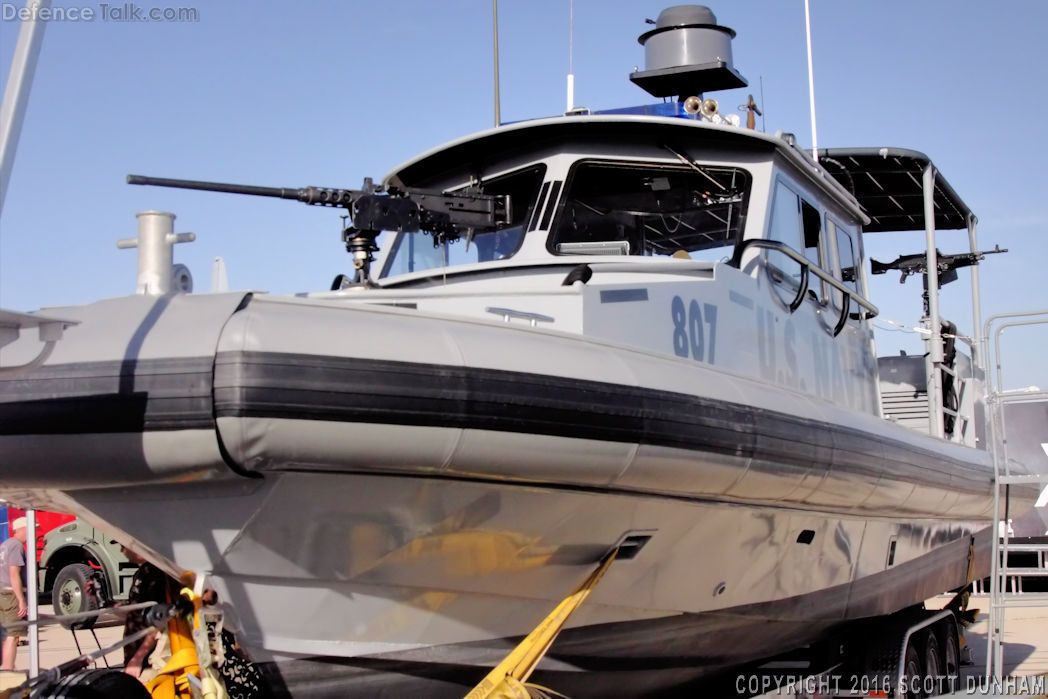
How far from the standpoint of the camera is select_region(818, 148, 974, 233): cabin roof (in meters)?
7.95

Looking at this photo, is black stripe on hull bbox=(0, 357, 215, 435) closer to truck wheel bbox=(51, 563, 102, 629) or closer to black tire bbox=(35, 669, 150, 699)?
black tire bbox=(35, 669, 150, 699)

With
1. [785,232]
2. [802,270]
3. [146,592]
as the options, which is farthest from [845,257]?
[146,592]

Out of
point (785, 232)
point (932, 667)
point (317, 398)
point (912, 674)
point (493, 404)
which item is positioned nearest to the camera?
point (317, 398)

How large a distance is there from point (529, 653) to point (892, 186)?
20.3 feet

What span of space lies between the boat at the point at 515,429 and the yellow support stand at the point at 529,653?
57mm

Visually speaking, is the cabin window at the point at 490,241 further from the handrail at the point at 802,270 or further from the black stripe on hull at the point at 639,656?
the black stripe on hull at the point at 639,656

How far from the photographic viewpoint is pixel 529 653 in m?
3.86

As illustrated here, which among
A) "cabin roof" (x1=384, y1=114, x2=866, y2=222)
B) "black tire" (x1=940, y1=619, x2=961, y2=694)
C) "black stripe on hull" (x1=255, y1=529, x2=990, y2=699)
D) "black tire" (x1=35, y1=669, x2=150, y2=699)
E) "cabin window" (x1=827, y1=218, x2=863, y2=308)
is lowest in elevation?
"black tire" (x1=940, y1=619, x2=961, y2=694)

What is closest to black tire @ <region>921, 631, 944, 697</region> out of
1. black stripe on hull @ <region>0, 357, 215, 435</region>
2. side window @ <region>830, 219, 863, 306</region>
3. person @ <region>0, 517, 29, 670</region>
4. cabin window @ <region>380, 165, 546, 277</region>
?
side window @ <region>830, 219, 863, 306</region>

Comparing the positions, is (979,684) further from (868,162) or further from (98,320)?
(98,320)

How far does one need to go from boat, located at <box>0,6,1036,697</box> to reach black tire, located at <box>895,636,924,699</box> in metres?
0.36

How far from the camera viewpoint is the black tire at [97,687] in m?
3.61

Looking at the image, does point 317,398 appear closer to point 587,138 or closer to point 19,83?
point 19,83

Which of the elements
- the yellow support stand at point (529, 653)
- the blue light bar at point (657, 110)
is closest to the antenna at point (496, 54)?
the blue light bar at point (657, 110)
